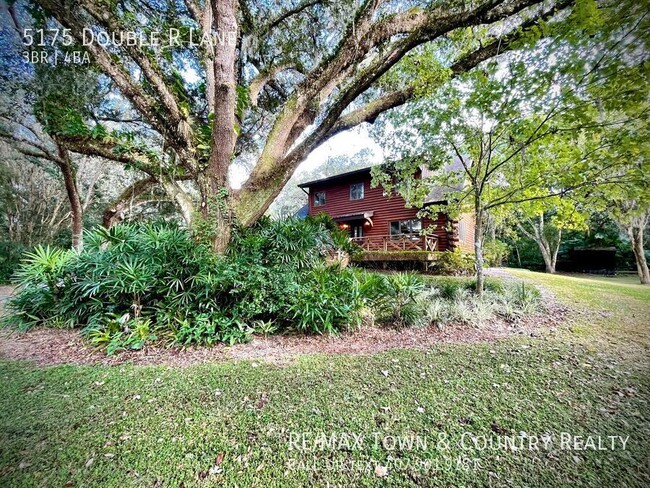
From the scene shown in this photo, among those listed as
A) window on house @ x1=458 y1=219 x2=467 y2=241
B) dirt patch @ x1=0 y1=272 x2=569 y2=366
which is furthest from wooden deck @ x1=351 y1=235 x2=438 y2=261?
dirt patch @ x1=0 y1=272 x2=569 y2=366

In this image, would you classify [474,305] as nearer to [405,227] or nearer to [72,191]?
[405,227]

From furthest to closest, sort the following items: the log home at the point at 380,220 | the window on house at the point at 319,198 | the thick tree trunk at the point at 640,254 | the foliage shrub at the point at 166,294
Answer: the window on house at the point at 319,198 → the log home at the point at 380,220 → the thick tree trunk at the point at 640,254 → the foliage shrub at the point at 166,294

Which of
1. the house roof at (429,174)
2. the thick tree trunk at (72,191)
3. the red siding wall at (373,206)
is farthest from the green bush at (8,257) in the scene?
the house roof at (429,174)

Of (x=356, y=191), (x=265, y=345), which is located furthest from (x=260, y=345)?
(x=356, y=191)

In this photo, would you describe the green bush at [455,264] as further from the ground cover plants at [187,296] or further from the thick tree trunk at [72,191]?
the thick tree trunk at [72,191]

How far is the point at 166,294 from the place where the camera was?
12.5ft

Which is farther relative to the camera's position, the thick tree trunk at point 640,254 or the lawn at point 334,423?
the thick tree trunk at point 640,254

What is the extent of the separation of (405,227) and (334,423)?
12846 millimetres

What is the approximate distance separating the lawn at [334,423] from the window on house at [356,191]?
43.7 ft

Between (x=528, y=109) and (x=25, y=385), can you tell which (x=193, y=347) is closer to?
(x=25, y=385)

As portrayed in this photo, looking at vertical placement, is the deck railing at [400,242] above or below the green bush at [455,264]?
above

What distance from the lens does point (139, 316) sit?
365 centimetres

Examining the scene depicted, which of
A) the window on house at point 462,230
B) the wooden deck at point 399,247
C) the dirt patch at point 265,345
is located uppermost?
the window on house at point 462,230

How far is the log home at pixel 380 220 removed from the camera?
472 inches
